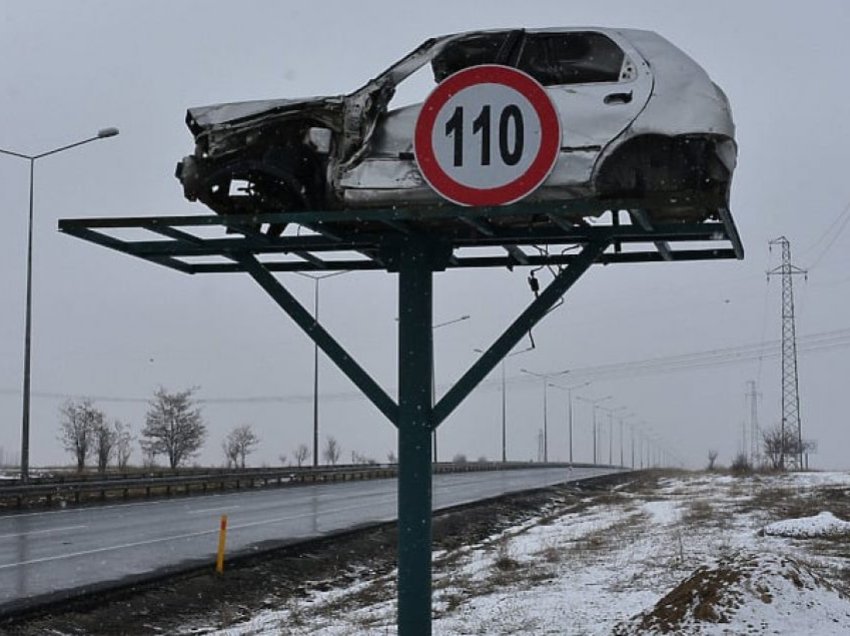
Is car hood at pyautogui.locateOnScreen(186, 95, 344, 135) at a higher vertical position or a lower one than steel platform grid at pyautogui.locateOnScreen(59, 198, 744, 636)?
higher

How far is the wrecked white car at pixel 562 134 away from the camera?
5820 mm

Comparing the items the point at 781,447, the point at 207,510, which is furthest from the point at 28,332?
the point at 781,447

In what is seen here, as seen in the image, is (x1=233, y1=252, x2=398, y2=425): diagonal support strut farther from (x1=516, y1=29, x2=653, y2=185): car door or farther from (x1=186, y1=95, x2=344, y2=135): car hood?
(x1=516, y1=29, x2=653, y2=185): car door

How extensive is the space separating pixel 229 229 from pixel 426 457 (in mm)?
1683

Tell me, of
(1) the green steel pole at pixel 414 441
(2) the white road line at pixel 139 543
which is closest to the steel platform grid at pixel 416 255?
(1) the green steel pole at pixel 414 441

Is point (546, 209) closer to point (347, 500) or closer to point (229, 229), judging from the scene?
point (229, 229)

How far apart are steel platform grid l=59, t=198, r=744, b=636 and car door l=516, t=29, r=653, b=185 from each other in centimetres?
34

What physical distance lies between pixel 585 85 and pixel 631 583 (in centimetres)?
746

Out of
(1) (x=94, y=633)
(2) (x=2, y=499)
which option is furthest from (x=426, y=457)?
(2) (x=2, y=499)

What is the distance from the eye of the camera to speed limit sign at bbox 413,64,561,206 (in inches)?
214

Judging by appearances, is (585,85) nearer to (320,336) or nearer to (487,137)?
(487,137)

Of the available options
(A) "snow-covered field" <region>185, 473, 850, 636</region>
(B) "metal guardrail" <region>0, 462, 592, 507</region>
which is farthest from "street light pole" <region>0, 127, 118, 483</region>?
(A) "snow-covered field" <region>185, 473, 850, 636</region>

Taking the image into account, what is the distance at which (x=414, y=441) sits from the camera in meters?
6.23

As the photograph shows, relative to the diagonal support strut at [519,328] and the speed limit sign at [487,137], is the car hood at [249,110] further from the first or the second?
the diagonal support strut at [519,328]
